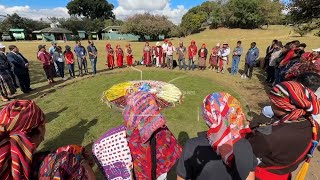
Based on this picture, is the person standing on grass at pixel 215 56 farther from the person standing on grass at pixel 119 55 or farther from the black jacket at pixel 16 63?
the black jacket at pixel 16 63

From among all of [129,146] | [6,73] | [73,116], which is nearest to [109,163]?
[129,146]

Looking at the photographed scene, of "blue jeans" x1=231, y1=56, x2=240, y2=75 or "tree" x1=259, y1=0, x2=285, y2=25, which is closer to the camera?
"blue jeans" x1=231, y1=56, x2=240, y2=75

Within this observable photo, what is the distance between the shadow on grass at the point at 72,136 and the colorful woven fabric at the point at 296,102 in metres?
4.14

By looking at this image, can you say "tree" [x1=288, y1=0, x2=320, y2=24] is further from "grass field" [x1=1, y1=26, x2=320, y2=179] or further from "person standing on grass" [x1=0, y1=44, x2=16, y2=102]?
"person standing on grass" [x1=0, y1=44, x2=16, y2=102]

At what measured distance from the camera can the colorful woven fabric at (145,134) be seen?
1.92m

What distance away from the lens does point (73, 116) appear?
617 centimetres

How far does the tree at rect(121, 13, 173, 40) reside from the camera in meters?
44.7

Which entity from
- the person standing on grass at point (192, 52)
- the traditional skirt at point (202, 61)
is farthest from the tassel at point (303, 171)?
the traditional skirt at point (202, 61)

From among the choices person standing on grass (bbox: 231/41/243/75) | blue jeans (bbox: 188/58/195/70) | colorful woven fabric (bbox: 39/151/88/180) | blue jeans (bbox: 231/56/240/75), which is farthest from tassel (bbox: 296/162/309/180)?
blue jeans (bbox: 188/58/195/70)

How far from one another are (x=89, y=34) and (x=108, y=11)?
33603 mm

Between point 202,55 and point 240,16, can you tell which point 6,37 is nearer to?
point 240,16

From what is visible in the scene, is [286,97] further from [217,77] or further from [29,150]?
[217,77]

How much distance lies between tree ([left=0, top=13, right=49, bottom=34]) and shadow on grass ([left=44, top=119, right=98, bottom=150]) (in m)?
71.2

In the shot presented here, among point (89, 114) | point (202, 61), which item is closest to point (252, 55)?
point (202, 61)
